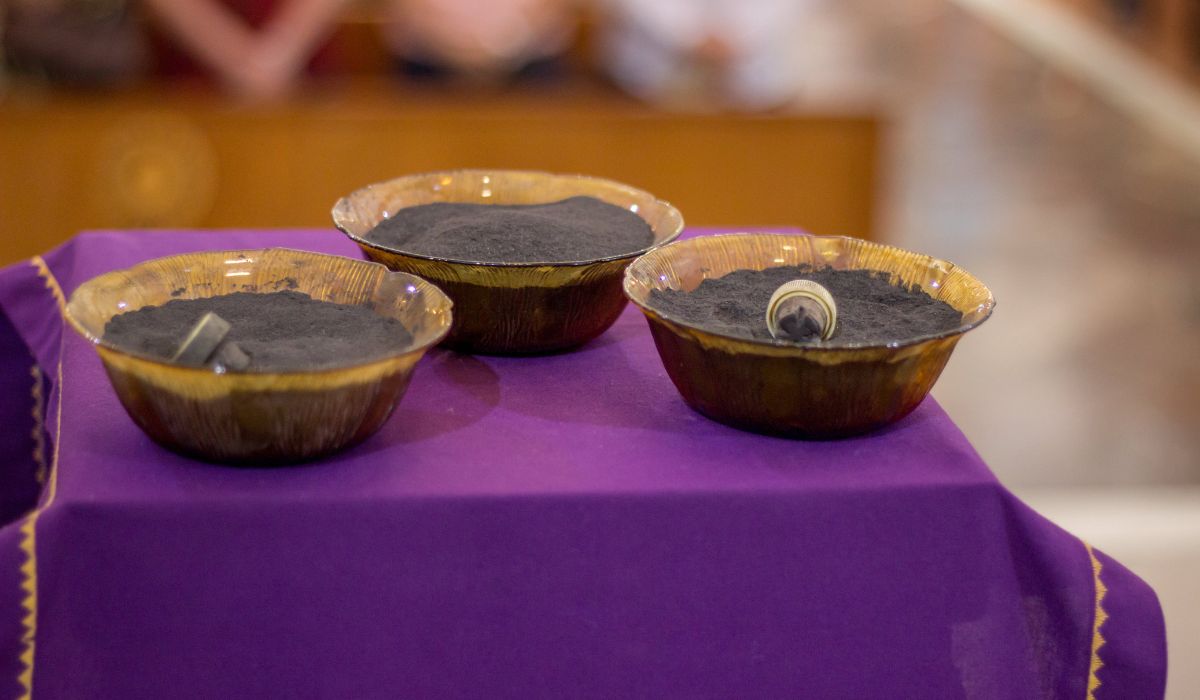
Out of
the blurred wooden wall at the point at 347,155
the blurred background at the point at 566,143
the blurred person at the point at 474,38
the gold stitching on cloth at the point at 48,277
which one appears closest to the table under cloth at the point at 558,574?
the gold stitching on cloth at the point at 48,277

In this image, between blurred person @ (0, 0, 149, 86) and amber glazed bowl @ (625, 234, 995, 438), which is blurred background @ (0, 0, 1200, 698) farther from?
amber glazed bowl @ (625, 234, 995, 438)

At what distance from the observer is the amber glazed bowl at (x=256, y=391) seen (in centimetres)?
74

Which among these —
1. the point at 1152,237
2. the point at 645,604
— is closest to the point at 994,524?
the point at 645,604

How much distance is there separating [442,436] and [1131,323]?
7.43 ft

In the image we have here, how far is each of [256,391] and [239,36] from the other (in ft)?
6.44

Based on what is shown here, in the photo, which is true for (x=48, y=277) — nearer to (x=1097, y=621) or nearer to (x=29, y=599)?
(x=29, y=599)

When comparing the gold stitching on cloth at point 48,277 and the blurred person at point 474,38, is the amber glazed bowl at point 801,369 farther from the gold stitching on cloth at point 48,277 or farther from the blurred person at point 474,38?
the blurred person at point 474,38

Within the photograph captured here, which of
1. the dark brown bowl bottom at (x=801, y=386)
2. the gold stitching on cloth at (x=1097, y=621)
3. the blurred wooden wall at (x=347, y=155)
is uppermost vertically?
the dark brown bowl bottom at (x=801, y=386)

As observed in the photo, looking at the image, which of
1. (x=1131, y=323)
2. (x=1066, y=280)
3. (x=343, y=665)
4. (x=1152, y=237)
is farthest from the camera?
(x=1152, y=237)

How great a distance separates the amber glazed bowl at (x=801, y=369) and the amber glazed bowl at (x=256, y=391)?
0.16 metres

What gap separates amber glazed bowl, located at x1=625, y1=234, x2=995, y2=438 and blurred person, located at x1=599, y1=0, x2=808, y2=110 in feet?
5.51

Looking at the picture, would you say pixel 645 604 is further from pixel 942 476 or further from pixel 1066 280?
pixel 1066 280

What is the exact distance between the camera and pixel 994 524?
2.64ft

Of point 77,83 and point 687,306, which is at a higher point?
point 687,306
